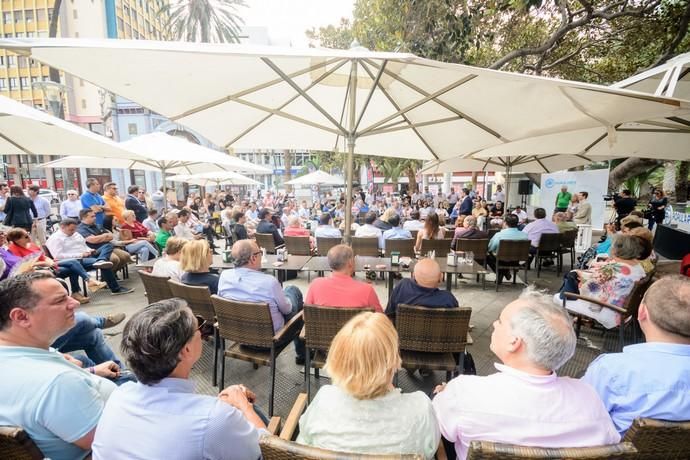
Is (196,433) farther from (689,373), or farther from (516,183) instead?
(516,183)

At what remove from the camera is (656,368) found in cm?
153

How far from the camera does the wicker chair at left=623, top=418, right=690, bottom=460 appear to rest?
119cm

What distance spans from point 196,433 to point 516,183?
769 inches

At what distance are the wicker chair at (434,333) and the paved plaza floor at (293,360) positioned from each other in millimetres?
583

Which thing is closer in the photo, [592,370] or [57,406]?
[57,406]

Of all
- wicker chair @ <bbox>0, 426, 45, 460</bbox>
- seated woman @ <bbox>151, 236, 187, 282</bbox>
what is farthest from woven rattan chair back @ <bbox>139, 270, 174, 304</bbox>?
wicker chair @ <bbox>0, 426, 45, 460</bbox>

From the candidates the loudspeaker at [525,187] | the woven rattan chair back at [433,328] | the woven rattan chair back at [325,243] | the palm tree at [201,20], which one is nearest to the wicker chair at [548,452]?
the woven rattan chair back at [433,328]

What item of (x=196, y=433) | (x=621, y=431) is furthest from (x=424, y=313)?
(x=196, y=433)

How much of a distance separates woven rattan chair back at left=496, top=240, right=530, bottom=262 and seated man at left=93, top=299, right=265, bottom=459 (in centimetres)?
506

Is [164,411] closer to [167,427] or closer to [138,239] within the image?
[167,427]

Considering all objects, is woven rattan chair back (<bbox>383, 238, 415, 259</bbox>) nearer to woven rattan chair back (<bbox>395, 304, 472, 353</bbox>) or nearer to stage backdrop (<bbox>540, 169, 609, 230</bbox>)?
woven rattan chair back (<bbox>395, 304, 472, 353</bbox>)

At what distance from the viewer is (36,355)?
1522 millimetres

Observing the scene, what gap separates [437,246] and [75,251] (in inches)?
229

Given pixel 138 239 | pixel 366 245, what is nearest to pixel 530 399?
pixel 366 245
